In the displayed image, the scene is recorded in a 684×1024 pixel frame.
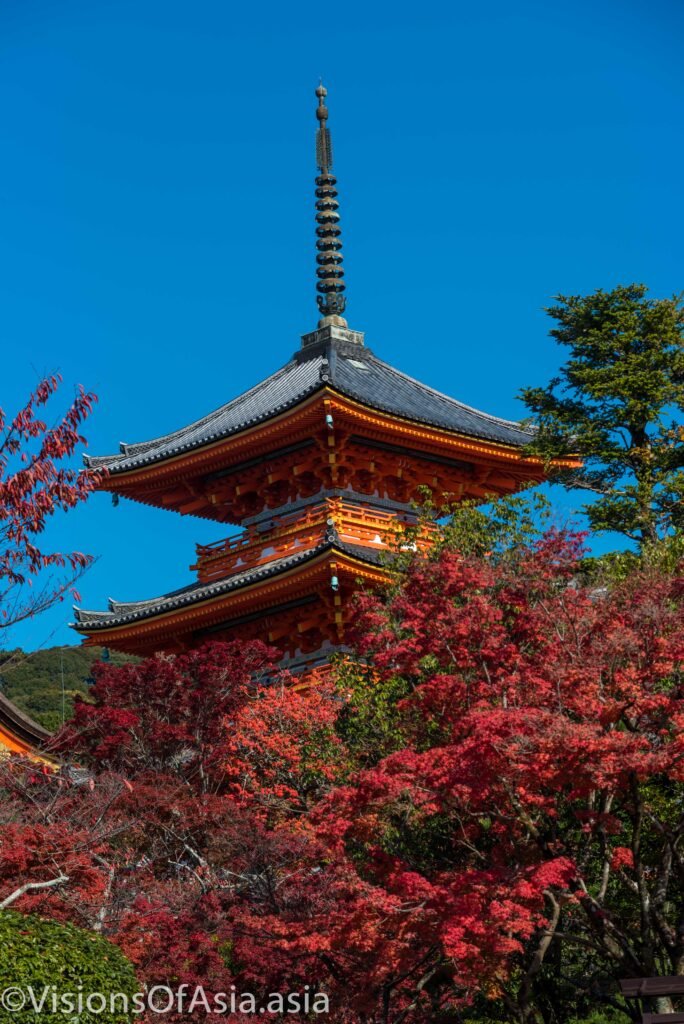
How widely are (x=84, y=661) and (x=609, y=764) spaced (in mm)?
48180

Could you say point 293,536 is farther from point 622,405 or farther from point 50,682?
point 50,682

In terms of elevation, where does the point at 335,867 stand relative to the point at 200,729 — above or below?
below

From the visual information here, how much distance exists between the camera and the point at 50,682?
188 ft

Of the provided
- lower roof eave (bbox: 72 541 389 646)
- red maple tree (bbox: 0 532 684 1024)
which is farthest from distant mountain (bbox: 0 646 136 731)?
red maple tree (bbox: 0 532 684 1024)

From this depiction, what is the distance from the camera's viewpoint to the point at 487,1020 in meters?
17.9

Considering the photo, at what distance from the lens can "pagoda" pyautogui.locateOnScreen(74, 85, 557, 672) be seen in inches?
1072

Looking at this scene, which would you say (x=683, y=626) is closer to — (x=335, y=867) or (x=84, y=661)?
(x=335, y=867)

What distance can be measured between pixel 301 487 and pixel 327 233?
26.1ft

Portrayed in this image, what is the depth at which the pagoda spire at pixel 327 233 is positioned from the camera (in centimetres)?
3403

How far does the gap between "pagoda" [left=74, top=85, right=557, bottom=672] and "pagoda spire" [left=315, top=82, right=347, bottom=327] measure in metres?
1.99

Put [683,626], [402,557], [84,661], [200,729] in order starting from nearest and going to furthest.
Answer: [683,626], [402,557], [200,729], [84,661]

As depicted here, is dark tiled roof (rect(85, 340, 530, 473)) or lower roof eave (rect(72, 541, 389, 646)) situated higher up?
dark tiled roof (rect(85, 340, 530, 473))

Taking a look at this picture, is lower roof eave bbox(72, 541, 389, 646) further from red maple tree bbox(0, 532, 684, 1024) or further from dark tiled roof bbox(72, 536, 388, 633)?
red maple tree bbox(0, 532, 684, 1024)

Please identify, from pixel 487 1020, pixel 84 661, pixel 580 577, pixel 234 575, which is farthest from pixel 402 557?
pixel 84 661
